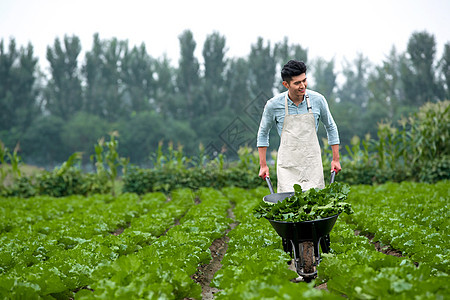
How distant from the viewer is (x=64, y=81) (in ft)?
118

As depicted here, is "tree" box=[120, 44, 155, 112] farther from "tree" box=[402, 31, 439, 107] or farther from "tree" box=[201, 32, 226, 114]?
"tree" box=[402, 31, 439, 107]

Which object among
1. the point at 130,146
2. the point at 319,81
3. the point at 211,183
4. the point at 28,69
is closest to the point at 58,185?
the point at 211,183

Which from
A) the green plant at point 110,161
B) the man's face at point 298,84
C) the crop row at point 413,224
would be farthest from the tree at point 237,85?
the man's face at point 298,84

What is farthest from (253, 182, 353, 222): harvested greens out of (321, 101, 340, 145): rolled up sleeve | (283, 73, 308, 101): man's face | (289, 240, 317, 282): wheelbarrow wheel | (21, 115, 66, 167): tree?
(21, 115, 66, 167): tree

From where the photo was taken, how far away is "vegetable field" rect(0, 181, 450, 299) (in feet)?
7.76

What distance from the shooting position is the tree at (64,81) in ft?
118

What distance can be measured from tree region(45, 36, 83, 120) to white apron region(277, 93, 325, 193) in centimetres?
3500

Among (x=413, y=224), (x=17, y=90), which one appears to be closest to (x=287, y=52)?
(x=17, y=90)

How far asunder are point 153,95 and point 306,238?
3743 centimetres

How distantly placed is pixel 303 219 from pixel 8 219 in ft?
20.1

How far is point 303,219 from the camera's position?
3066 millimetres

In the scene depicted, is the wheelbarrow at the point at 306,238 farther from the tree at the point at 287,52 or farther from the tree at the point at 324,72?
the tree at the point at 324,72

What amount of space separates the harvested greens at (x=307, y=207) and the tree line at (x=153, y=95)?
26538 millimetres

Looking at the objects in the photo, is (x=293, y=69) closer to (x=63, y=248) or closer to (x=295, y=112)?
(x=295, y=112)
